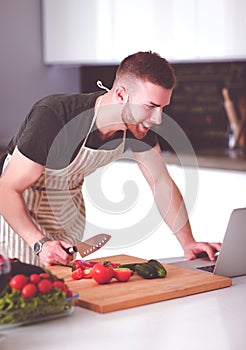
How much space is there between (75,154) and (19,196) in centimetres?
31

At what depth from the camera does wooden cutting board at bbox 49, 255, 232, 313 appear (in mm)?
1905

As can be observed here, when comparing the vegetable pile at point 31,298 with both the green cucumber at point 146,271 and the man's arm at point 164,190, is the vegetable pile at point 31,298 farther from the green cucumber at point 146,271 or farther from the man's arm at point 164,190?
the man's arm at point 164,190

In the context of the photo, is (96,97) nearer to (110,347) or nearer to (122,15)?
(110,347)

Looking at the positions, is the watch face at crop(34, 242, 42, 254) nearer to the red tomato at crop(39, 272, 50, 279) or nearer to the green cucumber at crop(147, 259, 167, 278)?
the green cucumber at crop(147, 259, 167, 278)

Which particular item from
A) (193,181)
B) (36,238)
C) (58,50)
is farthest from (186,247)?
(58,50)

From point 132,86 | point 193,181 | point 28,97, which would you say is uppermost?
point 132,86

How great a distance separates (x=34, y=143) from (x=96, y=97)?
1.02 feet

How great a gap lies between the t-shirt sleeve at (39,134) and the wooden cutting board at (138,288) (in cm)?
42

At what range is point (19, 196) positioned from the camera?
96.6 inches

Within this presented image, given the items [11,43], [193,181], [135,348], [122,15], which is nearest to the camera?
[135,348]

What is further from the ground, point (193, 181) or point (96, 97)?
point (96, 97)

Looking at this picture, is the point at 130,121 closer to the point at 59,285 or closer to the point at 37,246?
the point at 37,246

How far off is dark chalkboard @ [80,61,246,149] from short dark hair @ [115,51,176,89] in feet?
7.47

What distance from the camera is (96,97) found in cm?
264
